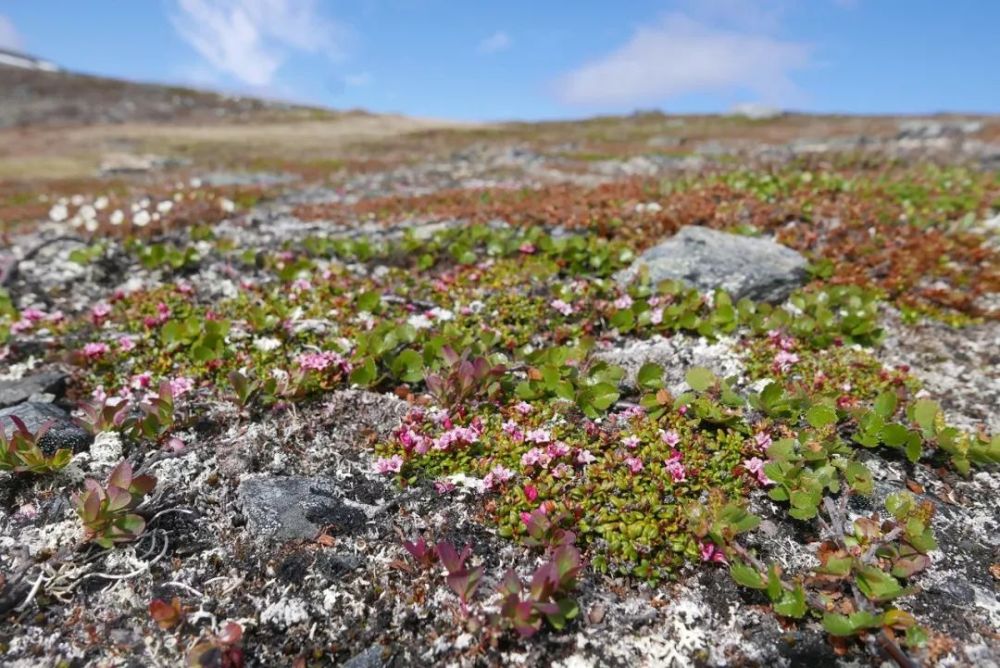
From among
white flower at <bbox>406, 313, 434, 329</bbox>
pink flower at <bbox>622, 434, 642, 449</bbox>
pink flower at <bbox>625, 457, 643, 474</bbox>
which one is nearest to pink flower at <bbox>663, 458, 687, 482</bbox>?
pink flower at <bbox>625, 457, 643, 474</bbox>

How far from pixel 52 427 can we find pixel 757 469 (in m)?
5.37

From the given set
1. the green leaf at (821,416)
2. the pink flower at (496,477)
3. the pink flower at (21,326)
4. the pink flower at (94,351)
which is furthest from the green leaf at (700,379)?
the pink flower at (21,326)

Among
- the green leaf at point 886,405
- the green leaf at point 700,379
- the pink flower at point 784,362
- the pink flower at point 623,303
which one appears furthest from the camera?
the pink flower at point 623,303

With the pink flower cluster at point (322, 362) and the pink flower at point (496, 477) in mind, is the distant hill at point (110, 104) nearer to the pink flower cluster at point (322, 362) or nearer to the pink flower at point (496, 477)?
the pink flower cluster at point (322, 362)

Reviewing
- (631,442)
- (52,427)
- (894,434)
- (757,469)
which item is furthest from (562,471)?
(52,427)

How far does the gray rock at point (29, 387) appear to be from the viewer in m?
5.42

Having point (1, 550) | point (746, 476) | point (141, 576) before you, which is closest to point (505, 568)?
point (746, 476)

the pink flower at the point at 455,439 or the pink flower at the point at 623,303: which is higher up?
the pink flower at the point at 623,303

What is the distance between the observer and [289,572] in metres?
3.88

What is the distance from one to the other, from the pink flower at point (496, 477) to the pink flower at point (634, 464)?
88 cm

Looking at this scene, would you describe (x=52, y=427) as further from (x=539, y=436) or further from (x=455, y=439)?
(x=539, y=436)

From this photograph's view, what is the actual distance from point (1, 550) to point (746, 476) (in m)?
4.99

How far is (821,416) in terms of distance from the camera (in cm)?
483

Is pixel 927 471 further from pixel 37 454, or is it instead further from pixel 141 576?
pixel 37 454
